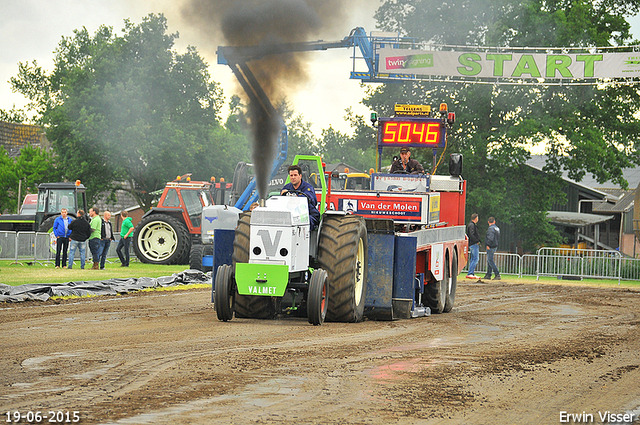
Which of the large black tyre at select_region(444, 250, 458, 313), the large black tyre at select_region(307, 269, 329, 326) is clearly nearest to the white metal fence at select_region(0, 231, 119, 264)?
the large black tyre at select_region(444, 250, 458, 313)

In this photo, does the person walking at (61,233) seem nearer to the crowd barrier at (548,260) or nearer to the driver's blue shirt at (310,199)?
the crowd barrier at (548,260)

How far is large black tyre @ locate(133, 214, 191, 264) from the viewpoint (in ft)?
82.2

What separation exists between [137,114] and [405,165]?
32408 mm

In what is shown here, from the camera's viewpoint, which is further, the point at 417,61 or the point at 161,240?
the point at 417,61

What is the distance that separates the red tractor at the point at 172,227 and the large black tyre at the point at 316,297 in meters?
15.2

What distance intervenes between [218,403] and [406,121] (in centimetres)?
1014

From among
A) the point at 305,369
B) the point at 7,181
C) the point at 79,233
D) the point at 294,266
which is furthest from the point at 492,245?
the point at 7,181

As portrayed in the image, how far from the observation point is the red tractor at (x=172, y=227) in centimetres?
2514

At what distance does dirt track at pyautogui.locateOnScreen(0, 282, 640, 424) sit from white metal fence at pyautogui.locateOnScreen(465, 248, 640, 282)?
15.6 m

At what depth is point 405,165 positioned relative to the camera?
47.0 ft

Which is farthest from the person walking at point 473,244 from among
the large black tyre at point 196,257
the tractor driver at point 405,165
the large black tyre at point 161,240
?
the tractor driver at point 405,165

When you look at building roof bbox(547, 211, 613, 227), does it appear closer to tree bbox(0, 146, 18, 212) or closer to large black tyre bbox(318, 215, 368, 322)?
tree bbox(0, 146, 18, 212)

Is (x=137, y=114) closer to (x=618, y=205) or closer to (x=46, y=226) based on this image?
(x=46, y=226)

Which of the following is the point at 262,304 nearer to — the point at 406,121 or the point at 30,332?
the point at 30,332
